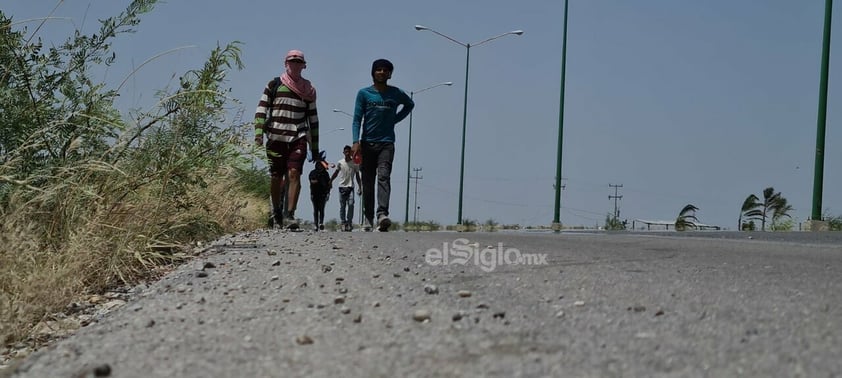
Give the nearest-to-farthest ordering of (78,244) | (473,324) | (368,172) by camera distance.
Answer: (473,324) < (78,244) < (368,172)

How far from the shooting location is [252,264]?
4.94 m

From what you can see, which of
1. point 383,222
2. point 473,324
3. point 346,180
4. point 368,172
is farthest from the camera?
point 346,180

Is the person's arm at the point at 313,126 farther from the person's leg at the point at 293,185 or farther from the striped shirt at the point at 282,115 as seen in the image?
the person's leg at the point at 293,185

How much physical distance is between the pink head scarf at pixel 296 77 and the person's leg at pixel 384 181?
115 centimetres

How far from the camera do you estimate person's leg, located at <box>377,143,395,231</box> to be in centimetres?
1084

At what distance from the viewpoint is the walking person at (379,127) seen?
425 inches

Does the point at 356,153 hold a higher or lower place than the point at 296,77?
lower

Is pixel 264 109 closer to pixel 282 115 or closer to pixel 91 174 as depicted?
pixel 282 115

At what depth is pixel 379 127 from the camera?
35.6ft

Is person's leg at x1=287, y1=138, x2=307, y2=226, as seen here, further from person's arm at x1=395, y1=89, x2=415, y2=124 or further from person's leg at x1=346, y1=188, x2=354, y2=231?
person's leg at x1=346, y1=188, x2=354, y2=231

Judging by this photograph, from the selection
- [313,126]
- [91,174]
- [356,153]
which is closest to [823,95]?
[356,153]

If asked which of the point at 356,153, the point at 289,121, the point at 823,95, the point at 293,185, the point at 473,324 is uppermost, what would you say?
the point at 823,95

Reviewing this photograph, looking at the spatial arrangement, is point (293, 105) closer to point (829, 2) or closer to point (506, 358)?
point (506, 358)

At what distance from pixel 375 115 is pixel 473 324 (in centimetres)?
816
